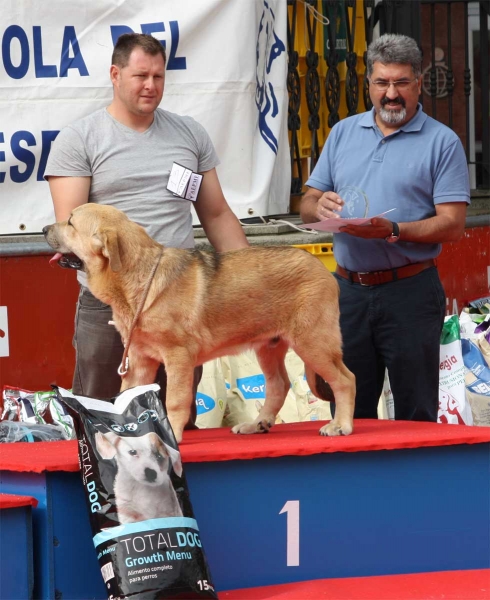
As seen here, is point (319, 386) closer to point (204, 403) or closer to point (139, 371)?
point (139, 371)

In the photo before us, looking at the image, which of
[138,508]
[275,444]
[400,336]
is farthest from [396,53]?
[138,508]

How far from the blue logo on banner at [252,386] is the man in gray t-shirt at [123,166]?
5.40ft

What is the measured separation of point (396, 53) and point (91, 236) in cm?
173

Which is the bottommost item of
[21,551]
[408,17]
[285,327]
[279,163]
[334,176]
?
[21,551]

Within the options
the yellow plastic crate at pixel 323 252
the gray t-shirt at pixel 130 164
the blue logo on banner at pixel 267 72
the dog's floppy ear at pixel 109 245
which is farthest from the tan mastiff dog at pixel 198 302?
the blue logo on banner at pixel 267 72

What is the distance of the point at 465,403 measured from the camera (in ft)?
19.5

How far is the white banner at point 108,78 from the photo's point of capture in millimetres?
6250

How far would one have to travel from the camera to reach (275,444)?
12.0 ft

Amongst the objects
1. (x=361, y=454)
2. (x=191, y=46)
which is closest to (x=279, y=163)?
(x=191, y=46)

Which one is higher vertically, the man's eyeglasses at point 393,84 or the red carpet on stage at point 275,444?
the man's eyeglasses at point 393,84

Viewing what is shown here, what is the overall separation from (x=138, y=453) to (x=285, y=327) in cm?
109

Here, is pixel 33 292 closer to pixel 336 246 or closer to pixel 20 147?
pixel 20 147

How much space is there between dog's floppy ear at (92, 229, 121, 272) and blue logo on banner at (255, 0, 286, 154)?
10.7 feet

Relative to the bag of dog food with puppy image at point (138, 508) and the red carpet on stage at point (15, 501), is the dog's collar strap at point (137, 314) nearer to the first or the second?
the bag of dog food with puppy image at point (138, 508)
